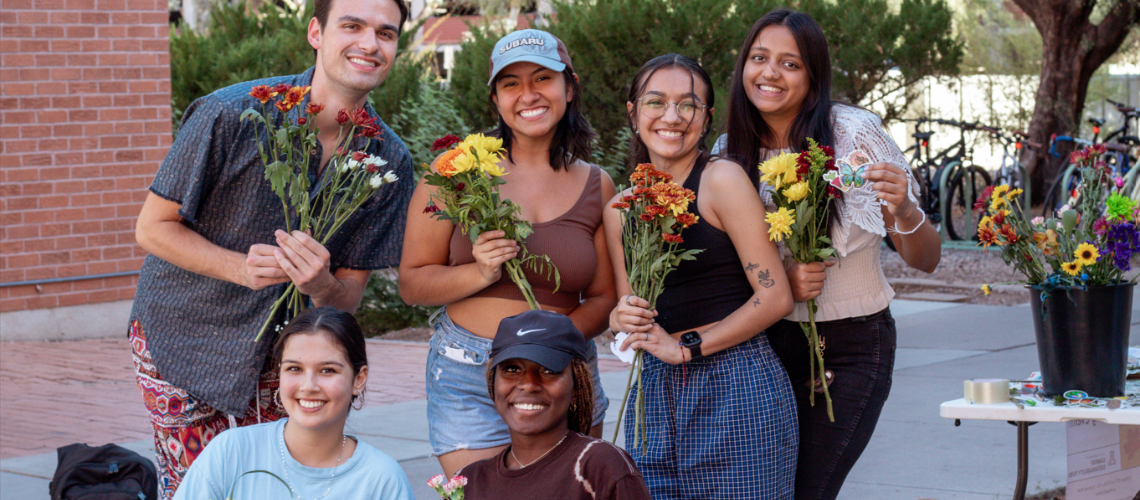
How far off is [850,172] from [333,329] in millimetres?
1367

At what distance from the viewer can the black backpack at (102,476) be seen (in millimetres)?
3434

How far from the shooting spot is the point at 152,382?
2967 mm

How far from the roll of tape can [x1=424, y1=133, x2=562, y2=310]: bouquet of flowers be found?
135cm

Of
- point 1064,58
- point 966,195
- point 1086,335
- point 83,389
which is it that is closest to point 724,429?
point 1086,335

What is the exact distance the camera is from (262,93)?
8.77 feet

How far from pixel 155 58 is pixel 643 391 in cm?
653

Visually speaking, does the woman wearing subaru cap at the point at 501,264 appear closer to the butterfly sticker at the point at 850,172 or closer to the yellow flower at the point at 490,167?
the yellow flower at the point at 490,167

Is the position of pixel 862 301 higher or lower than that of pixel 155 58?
lower

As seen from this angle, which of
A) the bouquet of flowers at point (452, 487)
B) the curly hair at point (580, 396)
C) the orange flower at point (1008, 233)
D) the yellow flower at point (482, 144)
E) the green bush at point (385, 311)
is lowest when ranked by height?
the green bush at point (385, 311)

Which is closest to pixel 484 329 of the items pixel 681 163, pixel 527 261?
pixel 527 261

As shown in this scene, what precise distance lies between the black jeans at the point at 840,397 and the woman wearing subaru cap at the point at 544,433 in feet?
2.16

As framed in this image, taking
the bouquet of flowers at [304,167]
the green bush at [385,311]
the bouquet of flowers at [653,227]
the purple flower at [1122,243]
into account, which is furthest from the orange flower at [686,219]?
the green bush at [385,311]

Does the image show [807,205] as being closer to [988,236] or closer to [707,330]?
[707,330]

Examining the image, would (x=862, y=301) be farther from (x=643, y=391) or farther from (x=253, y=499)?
(x=253, y=499)
